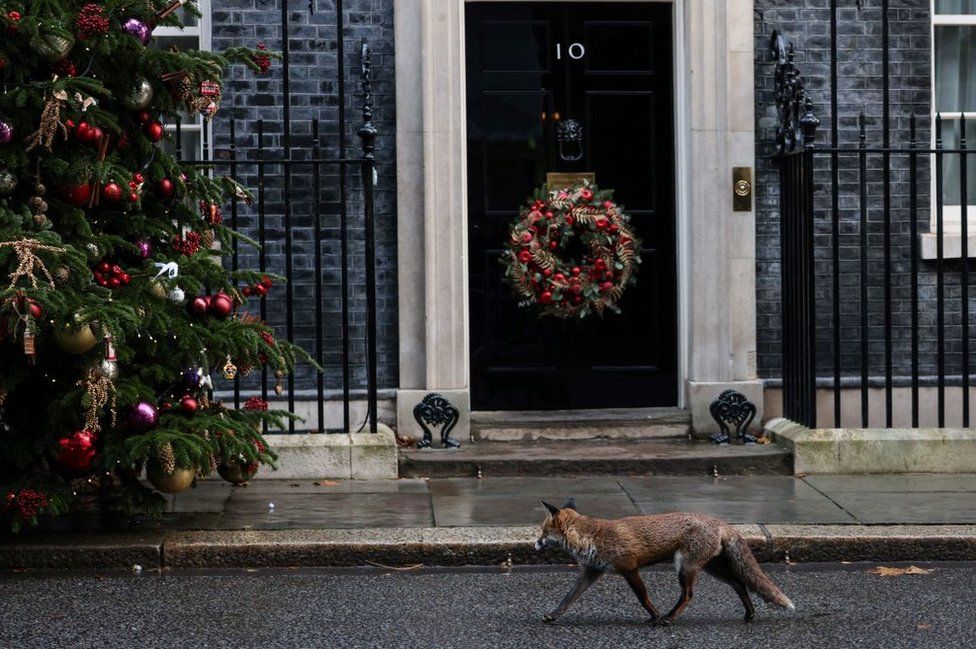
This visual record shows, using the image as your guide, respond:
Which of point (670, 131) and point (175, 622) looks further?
point (670, 131)

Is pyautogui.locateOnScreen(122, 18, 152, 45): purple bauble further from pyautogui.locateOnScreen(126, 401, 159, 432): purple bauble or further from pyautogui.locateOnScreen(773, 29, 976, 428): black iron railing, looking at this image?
pyautogui.locateOnScreen(773, 29, 976, 428): black iron railing

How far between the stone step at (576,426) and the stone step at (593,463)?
1.35 ft

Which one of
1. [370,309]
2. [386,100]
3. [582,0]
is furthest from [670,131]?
[370,309]

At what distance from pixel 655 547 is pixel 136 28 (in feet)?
11.7

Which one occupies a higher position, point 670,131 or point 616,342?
point 670,131

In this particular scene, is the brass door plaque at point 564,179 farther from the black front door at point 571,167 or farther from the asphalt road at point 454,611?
the asphalt road at point 454,611

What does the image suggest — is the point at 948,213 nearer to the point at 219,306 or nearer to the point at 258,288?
the point at 258,288


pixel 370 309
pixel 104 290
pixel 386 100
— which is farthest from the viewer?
pixel 386 100

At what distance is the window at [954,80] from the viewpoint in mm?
10367

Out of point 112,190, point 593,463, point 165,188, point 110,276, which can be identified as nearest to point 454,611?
point 110,276

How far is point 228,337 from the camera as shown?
7.39 metres

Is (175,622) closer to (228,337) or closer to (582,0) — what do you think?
(228,337)

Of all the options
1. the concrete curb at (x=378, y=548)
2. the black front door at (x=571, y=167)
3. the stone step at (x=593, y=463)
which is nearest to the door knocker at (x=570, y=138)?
the black front door at (x=571, y=167)

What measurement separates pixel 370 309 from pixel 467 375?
1.15 m
